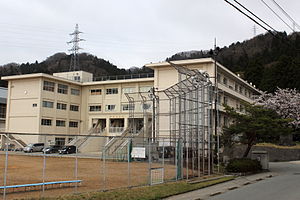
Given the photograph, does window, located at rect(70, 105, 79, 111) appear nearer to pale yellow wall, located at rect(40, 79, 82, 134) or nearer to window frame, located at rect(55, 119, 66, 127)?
pale yellow wall, located at rect(40, 79, 82, 134)

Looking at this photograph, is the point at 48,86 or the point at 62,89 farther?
the point at 62,89

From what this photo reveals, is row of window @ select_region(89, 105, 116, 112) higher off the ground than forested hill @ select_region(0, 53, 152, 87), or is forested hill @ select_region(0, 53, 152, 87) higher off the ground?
forested hill @ select_region(0, 53, 152, 87)

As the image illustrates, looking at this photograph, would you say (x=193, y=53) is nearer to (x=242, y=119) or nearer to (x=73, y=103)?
(x=73, y=103)

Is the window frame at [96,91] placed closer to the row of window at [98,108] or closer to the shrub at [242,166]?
the row of window at [98,108]

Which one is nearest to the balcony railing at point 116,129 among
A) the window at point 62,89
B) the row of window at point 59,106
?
the row of window at point 59,106

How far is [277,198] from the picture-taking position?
1246cm

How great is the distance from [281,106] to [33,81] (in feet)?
125

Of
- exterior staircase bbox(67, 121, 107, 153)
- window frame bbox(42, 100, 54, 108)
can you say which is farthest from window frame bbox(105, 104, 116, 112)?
exterior staircase bbox(67, 121, 107, 153)

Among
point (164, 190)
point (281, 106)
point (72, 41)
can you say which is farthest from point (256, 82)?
point (164, 190)

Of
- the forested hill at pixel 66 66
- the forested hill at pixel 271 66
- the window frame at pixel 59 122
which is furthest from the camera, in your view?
the forested hill at pixel 66 66

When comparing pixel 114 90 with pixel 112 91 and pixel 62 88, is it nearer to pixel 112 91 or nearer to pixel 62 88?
pixel 112 91

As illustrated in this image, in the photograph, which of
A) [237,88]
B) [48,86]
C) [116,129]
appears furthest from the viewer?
[237,88]

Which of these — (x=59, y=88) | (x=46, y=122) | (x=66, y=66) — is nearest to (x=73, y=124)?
(x=46, y=122)

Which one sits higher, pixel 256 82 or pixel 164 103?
pixel 256 82
